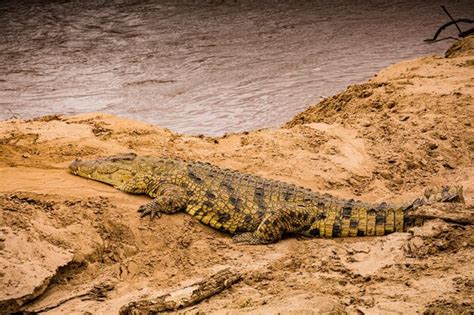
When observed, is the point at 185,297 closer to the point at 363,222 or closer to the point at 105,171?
the point at 363,222

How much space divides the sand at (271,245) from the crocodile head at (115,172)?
9 centimetres

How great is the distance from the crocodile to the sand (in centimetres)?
12

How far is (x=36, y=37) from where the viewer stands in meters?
13.7

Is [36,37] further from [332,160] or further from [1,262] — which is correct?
[1,262]

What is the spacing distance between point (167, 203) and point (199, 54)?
7811mm

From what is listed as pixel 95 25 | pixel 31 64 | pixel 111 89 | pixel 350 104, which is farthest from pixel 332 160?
pixel 95 25

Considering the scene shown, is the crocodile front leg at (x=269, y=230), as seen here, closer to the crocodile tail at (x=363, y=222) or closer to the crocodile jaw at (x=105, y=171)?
the crocodile tail at (x=363, y=222)

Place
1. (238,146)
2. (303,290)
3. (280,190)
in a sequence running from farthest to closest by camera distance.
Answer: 1. (238,146)
2. (280,190)
3. (303,290)

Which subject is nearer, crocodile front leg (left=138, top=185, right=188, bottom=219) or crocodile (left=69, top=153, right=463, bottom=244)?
crocodile (left=69, top=153, right=463, bottom=244)

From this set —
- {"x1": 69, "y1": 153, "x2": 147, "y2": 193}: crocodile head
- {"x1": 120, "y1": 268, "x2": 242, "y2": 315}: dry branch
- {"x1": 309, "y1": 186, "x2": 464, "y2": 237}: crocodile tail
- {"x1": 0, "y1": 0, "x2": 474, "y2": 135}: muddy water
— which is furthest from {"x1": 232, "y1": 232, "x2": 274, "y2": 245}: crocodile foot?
{"x1": 0, "y1": 0, "x2": 474, "y2": 135}: muddy water

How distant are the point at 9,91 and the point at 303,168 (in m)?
6.85

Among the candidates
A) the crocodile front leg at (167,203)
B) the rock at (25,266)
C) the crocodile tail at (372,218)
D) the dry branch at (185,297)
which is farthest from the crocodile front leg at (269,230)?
the rock at (25,266)

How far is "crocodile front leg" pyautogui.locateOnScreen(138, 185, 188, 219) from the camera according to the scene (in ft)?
16.8

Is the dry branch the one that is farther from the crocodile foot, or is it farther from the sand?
the crocodile foot
